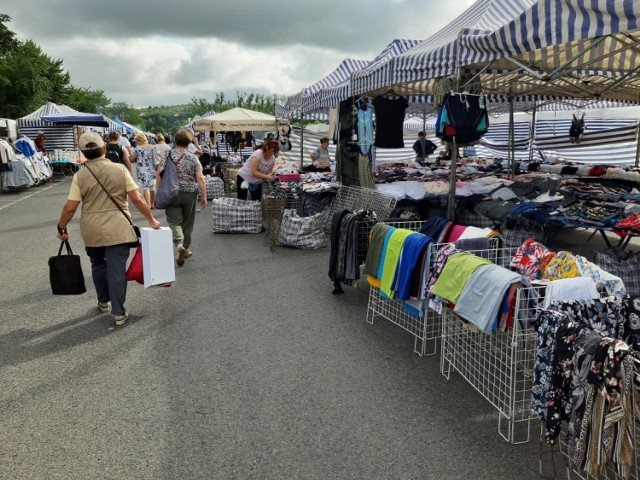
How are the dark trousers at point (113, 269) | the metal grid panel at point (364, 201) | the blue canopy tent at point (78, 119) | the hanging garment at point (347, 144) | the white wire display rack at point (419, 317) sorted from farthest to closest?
the blue canopy tent at point (78, 119), the hanging garment at point (347, 144), the metal grid panel at point (364, 201), the dark trousers at point (113, 269), the white wire display rack at point (419, 317)

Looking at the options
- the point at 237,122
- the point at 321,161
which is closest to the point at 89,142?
the point at 321,161

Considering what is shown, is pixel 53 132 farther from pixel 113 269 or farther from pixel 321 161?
pixel 113 269

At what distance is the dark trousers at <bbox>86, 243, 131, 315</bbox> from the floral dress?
7.77 meters

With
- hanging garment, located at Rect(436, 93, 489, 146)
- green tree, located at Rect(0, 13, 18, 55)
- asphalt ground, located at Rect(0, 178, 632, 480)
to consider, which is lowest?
asphalt ground, located at Rect(0, 178, 632, 480)

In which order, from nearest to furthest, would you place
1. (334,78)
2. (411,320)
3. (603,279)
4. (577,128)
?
(603,279)
(411,320)
(334,78)
(577,128)

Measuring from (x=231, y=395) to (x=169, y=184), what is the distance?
3.80m

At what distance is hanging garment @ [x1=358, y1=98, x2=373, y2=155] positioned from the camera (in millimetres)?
9008

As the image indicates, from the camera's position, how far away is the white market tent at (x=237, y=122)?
53.2 ft

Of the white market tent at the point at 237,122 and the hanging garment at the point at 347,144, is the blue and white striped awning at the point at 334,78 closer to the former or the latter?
the hanging garment at the point at 347,144

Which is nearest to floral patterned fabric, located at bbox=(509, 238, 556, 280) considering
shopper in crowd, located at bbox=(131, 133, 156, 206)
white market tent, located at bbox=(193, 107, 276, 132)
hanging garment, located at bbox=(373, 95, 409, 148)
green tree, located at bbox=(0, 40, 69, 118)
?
hanging garment, located at bbox=(373, 95, 409, 148)

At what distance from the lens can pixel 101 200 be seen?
4707 mm

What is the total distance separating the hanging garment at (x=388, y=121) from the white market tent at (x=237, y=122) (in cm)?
740

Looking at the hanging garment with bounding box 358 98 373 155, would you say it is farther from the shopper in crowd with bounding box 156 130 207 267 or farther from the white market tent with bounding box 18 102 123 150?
the white market tent with bounding box 18 102 123 150

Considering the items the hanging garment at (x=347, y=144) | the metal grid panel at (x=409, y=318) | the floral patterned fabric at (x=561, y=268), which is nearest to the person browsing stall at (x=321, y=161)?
the hanging garment at (x=347, y=144)
